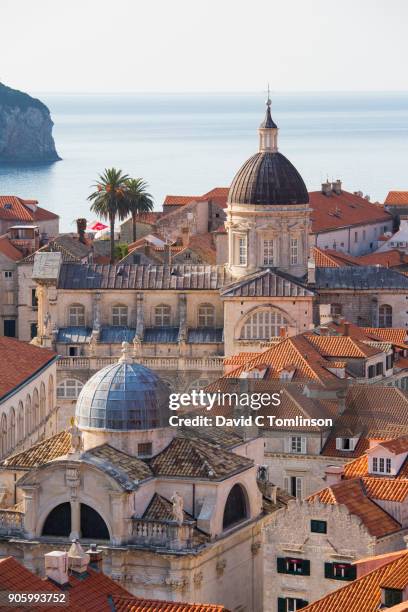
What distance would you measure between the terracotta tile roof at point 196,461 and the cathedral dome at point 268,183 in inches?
1800

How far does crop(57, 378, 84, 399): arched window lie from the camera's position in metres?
112

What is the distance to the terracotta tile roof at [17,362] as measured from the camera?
295 feet

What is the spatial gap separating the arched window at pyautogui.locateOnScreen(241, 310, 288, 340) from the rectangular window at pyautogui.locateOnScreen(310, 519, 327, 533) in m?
46.4

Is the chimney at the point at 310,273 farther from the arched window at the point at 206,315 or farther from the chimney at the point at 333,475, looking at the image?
the chimney at the point at 333,475

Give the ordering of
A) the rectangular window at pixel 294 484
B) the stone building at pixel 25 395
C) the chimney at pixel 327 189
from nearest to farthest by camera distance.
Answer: the rectangular window at pixel 294 484
the stone building at pixel 25 395
the chimney at pixel 327 189

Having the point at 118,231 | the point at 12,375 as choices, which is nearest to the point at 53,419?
the point at 12,375

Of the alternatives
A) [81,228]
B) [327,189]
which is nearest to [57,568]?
[81,228]

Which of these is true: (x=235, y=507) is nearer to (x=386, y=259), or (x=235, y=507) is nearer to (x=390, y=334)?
(x=390, y=334)

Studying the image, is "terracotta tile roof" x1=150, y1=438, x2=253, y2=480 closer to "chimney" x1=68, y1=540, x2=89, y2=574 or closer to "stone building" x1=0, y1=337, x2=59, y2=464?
"chimney" x1=68, y1=540, x2=89, y2=574

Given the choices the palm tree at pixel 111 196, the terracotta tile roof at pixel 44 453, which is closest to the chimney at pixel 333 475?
the terracotta tile roof at pixel 44 453

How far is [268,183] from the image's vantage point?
115 meters

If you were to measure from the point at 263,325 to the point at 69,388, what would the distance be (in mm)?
9989

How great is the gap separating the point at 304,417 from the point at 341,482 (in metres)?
14.6

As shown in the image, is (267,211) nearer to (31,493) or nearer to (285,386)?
(285,386)
